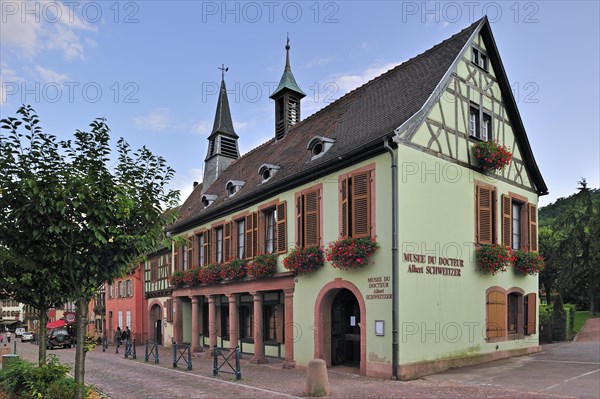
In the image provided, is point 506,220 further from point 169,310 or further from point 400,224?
point 169,310

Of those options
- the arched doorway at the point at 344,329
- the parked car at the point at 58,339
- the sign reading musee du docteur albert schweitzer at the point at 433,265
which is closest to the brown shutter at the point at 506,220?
the sign reading musee du docteur albert schweitzer at the point at 433,265

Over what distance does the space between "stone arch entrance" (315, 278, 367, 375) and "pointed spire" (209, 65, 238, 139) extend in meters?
18.8

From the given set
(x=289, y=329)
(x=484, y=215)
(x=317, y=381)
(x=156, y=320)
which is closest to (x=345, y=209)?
(x=484, y=215)

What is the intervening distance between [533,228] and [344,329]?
8311 mm

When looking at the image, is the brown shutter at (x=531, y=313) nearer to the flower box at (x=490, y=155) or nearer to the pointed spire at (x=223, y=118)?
the flower box at (x=490, y=155)

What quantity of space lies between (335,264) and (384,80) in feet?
25.9

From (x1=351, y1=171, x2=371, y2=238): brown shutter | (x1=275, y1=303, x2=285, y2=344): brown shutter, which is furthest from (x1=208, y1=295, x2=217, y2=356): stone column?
(x1=351, y1=171, x2=371, y2=238): brown shutter

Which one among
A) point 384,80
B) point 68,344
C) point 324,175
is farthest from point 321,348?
point 68,344

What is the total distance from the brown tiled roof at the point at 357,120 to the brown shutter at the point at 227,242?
2.40 ft

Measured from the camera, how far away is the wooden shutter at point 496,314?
17.4 m

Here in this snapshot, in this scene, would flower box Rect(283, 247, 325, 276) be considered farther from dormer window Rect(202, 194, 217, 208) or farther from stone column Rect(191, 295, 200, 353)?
dormer window Rect(202, 194, 217, 208)

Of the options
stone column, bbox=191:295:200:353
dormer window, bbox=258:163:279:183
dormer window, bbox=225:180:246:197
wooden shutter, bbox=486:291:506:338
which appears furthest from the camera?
stone column, bbox=191:295:200:353

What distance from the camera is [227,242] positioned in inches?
914

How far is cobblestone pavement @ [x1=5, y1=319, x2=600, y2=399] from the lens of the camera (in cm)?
1179
